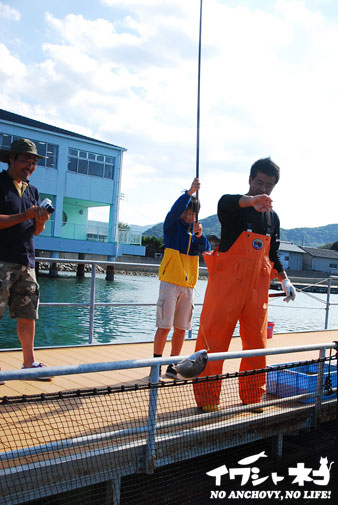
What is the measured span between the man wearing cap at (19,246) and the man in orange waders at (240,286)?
1.30 meters

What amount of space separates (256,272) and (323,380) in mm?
1204

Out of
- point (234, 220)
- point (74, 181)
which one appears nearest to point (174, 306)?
point (234, 220)

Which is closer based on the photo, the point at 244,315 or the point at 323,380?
the point at 244,315

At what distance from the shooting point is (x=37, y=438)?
8.93 ft

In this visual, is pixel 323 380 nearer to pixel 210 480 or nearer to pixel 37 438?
pixel 210 480

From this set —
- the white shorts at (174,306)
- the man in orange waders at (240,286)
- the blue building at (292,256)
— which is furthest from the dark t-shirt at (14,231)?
the blue building at (292,256)

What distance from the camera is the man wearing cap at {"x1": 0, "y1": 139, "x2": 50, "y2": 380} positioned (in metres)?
3.56

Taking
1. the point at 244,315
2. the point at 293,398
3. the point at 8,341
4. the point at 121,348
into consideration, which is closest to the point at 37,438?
the point at 244,315

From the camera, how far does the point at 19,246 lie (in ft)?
11.9

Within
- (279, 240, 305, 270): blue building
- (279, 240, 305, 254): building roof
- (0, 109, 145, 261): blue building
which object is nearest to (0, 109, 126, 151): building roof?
(0, 109, 145, 261): blue building

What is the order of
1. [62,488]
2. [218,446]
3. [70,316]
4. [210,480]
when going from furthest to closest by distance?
[70,316], [210,480], [218,446], [62,488]

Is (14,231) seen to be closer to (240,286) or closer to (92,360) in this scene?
(240,286)

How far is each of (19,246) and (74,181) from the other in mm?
29594

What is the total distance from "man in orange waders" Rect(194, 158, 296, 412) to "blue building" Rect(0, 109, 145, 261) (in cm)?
2713
